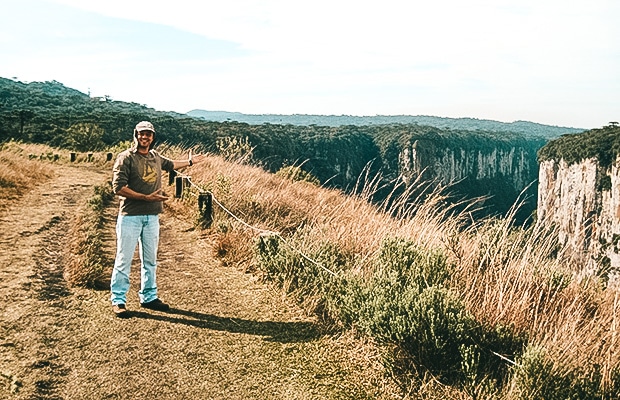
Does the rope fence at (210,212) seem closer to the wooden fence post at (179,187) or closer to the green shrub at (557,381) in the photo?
the wooden fence post at (179,187)

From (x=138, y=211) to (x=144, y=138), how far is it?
28.9 inches

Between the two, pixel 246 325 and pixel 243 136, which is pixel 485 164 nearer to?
pixel 243 136

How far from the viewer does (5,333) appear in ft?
14.1

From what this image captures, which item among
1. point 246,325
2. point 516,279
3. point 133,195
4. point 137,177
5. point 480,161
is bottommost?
point 480,161

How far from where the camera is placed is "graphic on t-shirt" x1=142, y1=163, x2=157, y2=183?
16.2 feet

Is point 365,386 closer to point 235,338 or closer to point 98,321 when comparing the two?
point 235,338

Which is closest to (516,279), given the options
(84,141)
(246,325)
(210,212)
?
(246,325)

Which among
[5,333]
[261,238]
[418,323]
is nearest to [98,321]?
[5,333]

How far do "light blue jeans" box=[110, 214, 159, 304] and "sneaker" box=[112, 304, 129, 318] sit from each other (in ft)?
0.13

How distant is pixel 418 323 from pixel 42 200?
10.2 metres

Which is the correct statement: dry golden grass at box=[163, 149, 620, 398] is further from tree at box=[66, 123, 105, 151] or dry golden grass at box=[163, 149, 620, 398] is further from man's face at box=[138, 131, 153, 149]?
tree at box=[66, 123, 105, 151]

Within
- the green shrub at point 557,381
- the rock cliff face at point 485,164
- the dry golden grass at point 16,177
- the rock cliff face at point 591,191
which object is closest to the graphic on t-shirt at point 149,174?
the green shrub at point 557,381

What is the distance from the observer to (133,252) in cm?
496

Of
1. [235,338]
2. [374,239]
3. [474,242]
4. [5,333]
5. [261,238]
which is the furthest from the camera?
[261,238]
